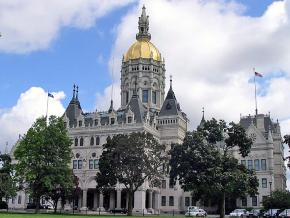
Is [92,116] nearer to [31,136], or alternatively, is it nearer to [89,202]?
[89,202]

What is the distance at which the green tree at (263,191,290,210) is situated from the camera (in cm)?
7569

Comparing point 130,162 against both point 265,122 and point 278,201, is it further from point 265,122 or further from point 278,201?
point 265,122

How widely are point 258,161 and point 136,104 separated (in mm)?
30901

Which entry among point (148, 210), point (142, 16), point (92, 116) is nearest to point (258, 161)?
point (148, 210)

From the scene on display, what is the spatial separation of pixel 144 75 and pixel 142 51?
317 inches

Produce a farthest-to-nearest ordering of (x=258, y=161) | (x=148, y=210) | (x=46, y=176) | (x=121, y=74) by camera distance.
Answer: (x=121, y=74) → (x=258, y=161) → (x=148, y=210) → (x=46, y=176)

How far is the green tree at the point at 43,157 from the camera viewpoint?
222 feet

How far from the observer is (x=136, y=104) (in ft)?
346

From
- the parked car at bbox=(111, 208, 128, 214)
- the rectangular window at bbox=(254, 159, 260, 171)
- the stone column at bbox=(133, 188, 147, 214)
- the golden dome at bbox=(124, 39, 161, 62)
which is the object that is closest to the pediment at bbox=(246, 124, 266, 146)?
the rectangular window at bbox=(254, 159, 260, 171)

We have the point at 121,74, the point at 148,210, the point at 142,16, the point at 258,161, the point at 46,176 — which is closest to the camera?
the point at 46,176

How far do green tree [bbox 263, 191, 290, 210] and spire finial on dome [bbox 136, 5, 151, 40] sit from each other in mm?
72002

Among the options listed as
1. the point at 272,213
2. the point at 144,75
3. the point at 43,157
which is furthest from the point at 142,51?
the point at 272,213

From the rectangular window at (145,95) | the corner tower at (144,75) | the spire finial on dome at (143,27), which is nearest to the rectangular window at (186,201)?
the corner tower at (144,75)

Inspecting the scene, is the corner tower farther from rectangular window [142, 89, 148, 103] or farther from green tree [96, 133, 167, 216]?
green tree [96, 133, 167, 216]
